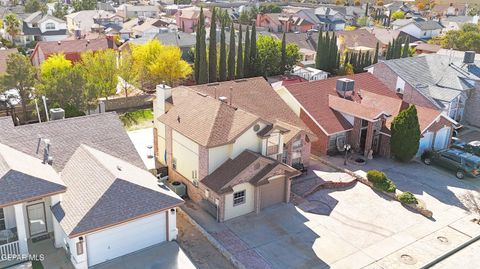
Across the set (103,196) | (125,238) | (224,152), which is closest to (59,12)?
(224,152)

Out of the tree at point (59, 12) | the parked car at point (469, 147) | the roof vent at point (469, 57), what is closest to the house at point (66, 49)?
the roof vent at point (469, 57)

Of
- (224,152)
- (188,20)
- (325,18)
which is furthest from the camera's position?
(325,18)

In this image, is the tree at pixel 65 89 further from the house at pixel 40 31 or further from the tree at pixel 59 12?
the tree at pixel 59 12

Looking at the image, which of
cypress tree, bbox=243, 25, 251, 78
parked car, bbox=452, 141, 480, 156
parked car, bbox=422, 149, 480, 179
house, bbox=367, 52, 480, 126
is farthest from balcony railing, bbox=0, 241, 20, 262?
cypress tree, bbox=243, 25, 251, 78

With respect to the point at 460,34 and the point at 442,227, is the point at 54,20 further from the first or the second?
the point at 442,227

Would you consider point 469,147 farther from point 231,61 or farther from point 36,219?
point 36,219
